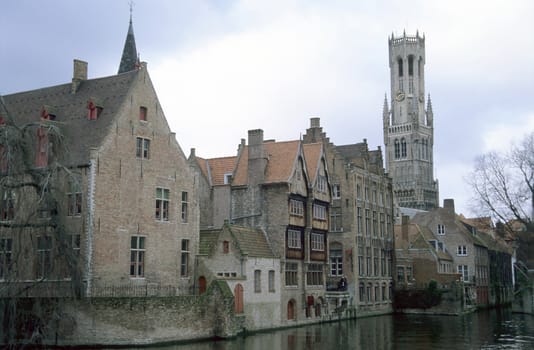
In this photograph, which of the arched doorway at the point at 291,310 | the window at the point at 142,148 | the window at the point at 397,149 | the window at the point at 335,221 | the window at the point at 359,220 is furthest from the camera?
the window at the point at 397,149

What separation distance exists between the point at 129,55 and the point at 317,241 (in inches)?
982

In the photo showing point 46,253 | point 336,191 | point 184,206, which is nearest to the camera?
point 46,253

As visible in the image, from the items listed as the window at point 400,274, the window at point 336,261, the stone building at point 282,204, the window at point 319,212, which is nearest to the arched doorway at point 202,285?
the stone building at point 282,204

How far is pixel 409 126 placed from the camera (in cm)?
16512

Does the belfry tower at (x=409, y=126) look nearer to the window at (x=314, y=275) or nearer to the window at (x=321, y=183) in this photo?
the window at (x=321, y=183)

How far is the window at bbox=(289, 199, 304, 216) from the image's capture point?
4578 centimetres

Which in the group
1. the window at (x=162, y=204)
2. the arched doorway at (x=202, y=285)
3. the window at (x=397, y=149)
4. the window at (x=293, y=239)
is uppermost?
the window at (x=397, y=149)

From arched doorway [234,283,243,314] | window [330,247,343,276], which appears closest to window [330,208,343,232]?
window [330,247,343,276]

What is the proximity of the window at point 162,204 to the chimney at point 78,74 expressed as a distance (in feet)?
25.6

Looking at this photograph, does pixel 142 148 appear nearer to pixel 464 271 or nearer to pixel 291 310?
pixel 291 310

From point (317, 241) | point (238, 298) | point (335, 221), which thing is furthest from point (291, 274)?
point (335, 221)

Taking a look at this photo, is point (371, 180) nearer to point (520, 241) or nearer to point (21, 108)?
point (520, 241)

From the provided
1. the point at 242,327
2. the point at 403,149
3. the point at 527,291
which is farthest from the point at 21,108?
the point at 403,149

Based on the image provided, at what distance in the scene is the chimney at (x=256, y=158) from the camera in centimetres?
4612
